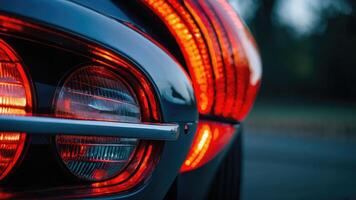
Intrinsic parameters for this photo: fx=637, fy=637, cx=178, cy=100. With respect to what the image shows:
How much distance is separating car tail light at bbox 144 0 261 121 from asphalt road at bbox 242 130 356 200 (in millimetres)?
2872

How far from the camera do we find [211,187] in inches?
65.6

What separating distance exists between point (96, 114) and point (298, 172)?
17.8 feet

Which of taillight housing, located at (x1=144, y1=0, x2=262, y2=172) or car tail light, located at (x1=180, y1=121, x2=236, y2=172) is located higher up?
taillight housing, located at (x1=144, y1=0, x2=262, y2=172)

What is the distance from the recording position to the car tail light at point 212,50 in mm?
1337

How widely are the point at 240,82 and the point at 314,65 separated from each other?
28.9 meters

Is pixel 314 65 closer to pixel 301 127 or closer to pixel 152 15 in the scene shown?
pixel 301 127

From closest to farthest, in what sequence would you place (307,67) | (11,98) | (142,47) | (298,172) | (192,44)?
(11,98) < (142,47) < (192,44) < (298,172) < (307,67)

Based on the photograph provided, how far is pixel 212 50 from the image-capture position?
1.38 metres

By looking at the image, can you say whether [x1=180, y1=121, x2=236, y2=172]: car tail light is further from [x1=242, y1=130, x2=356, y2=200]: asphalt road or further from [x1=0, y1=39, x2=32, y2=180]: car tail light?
[x1=242, y1=130, x2=356, y2=200]: asphalt road

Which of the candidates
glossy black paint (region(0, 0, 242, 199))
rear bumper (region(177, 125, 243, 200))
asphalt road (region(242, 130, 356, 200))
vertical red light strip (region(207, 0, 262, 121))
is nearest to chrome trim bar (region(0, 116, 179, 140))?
glossy black paint (region(0, 0, 242, 199))

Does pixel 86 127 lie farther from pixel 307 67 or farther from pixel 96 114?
pixel 307 67

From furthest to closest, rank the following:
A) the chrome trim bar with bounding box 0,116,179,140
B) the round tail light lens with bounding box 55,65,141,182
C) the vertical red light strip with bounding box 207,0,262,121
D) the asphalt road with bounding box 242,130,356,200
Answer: the asphalt road with bounding box 242,130,356,200
the vertical red light strip with bounding box 207,0,262,121
the round tail light lens with bounding box 55,65,141,182
the chrome trim bar with bounding box 0,116,179,140

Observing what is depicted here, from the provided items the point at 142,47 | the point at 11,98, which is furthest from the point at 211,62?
the point at 11,98

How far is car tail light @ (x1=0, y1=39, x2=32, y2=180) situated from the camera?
103cm
